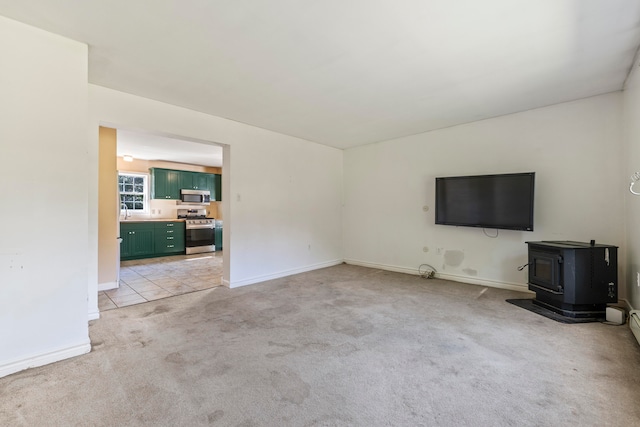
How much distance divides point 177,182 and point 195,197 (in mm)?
600

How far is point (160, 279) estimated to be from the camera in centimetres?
478

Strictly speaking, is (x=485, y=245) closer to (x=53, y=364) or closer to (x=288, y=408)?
(x=288, y=408)

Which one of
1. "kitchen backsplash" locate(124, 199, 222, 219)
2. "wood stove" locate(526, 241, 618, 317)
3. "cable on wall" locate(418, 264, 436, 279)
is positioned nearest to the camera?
"wood stove" locate(526, 241, 618, 317)

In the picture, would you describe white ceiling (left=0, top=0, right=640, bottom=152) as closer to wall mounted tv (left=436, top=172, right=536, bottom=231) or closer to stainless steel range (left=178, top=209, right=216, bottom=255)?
wall mounted tv (left=436, top=172, right=536, bottom=231)

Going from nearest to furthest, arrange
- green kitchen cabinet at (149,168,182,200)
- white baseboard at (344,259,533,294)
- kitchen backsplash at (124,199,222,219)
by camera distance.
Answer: white baseboard at (344,259,533,294), green kitchen cabinet at (149,168,182,200), kitchen backsplash at (124,199,222,219)

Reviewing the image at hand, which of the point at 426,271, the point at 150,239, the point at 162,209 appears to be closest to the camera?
the point at 426,271

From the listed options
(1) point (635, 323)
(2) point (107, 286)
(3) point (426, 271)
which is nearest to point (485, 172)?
(3) point (426, 271)

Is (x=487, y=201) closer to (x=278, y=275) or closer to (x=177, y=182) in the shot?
(x=278, y=275)

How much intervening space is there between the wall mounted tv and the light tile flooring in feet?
12.7

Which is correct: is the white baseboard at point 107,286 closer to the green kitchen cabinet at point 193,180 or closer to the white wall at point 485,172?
the green kitchen cabinet at point 193,180

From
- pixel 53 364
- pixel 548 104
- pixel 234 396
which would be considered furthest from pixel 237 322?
pixel 548 104

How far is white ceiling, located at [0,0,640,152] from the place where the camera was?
195cm

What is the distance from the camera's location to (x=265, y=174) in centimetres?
471

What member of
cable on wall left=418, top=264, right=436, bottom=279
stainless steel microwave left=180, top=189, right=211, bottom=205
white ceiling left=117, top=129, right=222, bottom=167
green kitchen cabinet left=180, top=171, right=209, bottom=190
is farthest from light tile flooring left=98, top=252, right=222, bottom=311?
cable on wall left=418, top=264, right=436, bottom=279
